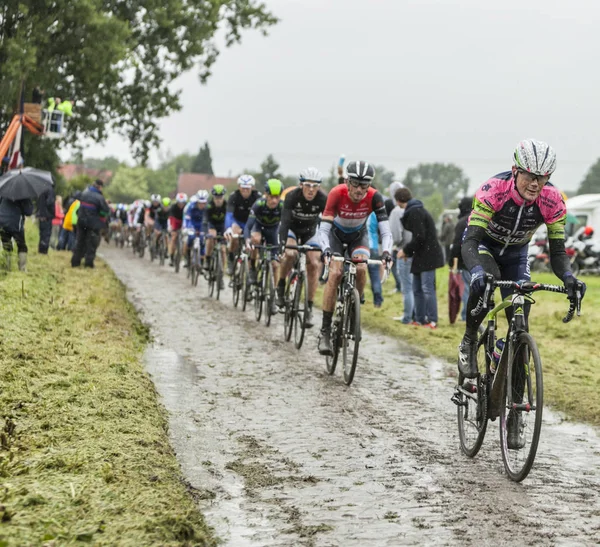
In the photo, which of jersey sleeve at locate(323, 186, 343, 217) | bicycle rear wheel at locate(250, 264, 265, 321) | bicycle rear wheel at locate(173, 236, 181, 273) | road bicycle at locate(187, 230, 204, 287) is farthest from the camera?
bicycle rear wheel at locate(173, 236, 181, 273)

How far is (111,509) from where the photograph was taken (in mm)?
4402

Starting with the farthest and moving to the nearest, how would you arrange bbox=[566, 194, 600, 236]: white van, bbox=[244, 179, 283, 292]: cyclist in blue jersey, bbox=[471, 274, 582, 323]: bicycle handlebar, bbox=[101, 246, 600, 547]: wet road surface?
bbox=[566, 194, 600, 236]: white van → bbox=[244, 179, 283, 292]: cyclist in blue jersey → bbox=[471, 274, 582, 323]: bicycle handlebar → bbox=[101, 246, 600, 547]: wet road surface

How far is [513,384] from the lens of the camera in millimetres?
5914

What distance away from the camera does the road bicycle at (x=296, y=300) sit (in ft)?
37.8

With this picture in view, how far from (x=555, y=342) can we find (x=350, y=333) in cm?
509

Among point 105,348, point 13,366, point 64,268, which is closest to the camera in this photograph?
point 13,366

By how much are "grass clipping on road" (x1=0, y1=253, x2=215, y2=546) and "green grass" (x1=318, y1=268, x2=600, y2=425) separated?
3.84 meters

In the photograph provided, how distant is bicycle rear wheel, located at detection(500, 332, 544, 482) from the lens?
5570 millimetres

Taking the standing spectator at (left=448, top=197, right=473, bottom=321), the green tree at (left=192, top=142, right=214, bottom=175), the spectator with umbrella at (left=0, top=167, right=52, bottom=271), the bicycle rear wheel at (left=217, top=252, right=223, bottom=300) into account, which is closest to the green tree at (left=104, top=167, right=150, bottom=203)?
the green tree at (left=192, top=142, right=214, bottom=175)

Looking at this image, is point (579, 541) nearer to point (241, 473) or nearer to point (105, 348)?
point (241, 473)

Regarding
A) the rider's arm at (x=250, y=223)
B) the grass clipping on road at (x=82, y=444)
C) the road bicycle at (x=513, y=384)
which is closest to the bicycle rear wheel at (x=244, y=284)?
the rider's arm at (x=250, y=223)

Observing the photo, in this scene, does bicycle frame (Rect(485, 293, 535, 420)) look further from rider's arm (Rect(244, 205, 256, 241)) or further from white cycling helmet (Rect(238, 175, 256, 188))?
white cycling helmet (Rect(238, 175, 256, 188))

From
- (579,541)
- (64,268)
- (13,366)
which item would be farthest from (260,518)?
(64,268)

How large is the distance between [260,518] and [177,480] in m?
0.65
